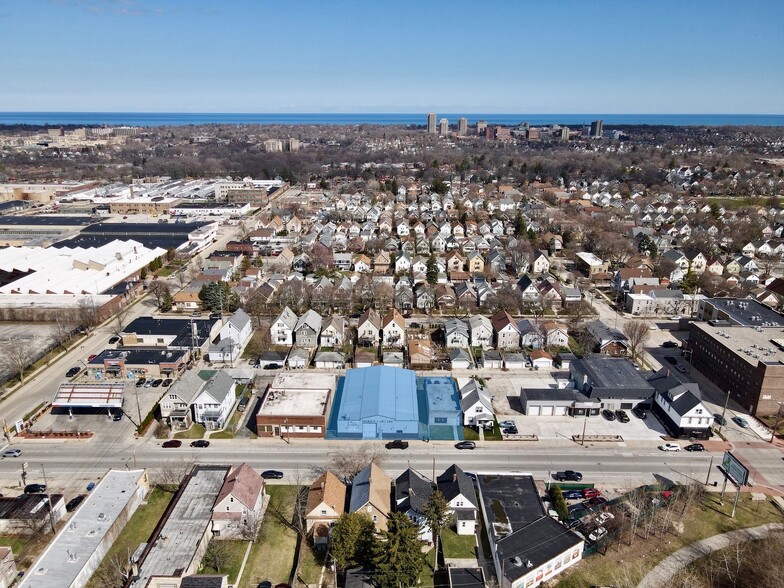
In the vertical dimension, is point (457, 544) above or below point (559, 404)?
below

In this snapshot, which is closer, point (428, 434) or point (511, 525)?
point (511, 525)

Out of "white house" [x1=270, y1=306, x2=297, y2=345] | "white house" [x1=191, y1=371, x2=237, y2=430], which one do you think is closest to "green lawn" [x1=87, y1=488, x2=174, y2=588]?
"white house" [x1=191, y1=371, x2=237, y2=430]

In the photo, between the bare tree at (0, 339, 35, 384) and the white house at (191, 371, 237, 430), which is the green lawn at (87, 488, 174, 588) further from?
the bare tree at (0, 339, 35, 384)

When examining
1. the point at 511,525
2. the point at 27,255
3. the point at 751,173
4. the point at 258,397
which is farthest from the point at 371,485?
the point at 751,173

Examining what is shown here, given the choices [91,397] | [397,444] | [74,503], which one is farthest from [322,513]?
[91,397]

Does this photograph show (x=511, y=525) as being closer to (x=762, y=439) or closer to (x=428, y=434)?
(x=428, y=434)

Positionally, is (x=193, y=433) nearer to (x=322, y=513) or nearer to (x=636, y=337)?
(x=322, y=513)

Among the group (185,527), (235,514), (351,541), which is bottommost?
(185,527)

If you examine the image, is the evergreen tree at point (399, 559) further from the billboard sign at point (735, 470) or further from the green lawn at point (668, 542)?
the billboard sign at point (735, 470)
